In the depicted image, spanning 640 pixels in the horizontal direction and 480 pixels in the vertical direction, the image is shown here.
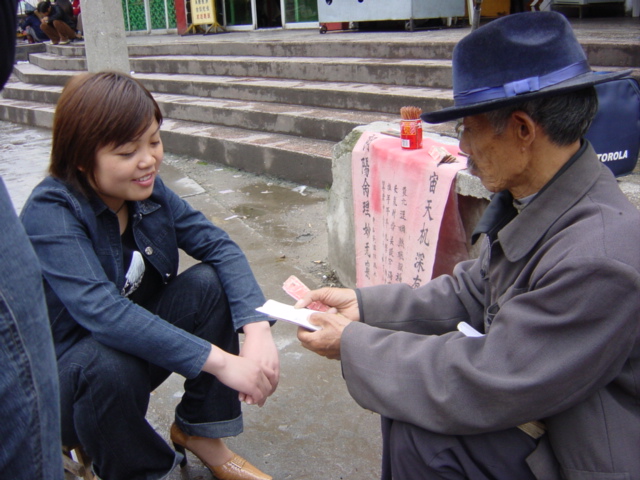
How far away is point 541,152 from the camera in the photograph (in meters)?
1.51

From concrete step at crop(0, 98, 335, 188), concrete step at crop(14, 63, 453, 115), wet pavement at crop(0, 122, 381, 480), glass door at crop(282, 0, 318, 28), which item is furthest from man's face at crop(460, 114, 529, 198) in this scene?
glass door at crop(282, 0, 318, 28)

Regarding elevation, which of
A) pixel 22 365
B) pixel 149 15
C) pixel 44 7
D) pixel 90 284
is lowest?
pixel 90 284

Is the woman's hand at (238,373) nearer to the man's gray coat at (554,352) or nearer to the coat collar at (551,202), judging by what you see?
the man's gray coat at (554,352)

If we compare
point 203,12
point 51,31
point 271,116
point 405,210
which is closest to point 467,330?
point 405,210

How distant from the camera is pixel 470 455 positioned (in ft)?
5.00

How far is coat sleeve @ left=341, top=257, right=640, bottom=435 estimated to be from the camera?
1.31 m

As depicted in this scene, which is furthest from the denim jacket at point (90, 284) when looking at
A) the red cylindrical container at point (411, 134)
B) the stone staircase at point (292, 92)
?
the stone staircase at point (292, 92)

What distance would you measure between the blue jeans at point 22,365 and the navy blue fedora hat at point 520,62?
3.34 feet

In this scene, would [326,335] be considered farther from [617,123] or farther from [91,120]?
[617,123]

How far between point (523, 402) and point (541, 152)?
1.88 ft

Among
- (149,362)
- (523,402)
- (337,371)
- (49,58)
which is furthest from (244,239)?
(49,58)

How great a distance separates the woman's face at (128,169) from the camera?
190 centimetres

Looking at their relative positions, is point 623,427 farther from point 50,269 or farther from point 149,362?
point 50,269

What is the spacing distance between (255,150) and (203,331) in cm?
422
